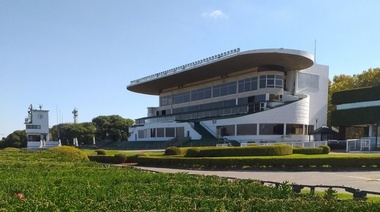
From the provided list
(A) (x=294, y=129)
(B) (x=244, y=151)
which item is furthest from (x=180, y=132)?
(B) (x=244, y=151)

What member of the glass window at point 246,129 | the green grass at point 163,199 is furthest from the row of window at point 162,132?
the green grass at point 163,199

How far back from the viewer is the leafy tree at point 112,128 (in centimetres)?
9050

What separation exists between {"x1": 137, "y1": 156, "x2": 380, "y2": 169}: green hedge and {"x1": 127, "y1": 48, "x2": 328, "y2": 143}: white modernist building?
2455 cm

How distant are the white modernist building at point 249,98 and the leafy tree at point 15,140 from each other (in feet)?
97.8

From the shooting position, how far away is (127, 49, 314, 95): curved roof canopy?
50688 millimetres

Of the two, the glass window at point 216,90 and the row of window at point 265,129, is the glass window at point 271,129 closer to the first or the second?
the row of window at point 265,129

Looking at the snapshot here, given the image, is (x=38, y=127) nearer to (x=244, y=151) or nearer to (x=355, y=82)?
(x=244, y=151)

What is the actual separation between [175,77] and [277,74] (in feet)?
72.1

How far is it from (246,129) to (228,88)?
565 inches

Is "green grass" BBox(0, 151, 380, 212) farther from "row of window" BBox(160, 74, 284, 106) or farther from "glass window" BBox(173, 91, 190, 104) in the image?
"glass window" BBox(173, 91, 190, 104)

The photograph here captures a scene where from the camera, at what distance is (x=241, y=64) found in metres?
57.0

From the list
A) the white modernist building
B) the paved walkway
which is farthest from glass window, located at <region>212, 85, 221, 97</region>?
the paved walkway

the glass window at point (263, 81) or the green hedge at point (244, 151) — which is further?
the glass window at point (263, 81)

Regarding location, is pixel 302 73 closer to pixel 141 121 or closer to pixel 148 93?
pixel 141 121
